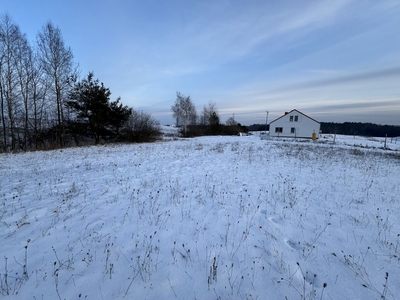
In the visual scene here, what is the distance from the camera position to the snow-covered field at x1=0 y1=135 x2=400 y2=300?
2.07 m

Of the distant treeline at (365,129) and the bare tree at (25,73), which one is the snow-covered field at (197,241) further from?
the distant treeline at (365,129)

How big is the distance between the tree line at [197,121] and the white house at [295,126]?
14.4 metres

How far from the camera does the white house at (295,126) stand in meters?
37.4

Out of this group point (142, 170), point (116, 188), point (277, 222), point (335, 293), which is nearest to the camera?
point (335, 293)

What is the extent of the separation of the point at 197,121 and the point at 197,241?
58.6 meters

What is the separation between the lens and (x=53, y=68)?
635 inches

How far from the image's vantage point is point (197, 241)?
114 inches

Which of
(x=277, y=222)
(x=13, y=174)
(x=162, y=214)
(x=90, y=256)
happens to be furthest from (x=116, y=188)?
(x=13, y=174)

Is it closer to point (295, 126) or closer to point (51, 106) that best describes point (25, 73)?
point (51, 106)

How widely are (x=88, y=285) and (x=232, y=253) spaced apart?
1866mm

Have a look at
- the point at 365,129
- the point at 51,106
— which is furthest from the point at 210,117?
the point at 365,129

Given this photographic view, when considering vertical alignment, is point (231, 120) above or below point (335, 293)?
above

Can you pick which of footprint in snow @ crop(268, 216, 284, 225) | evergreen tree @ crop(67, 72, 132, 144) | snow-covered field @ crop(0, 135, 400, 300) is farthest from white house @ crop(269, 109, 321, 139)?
footprint in snow @ crop(268, 216, 284, 225)

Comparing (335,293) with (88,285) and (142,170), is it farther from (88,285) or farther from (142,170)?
(142,170)
